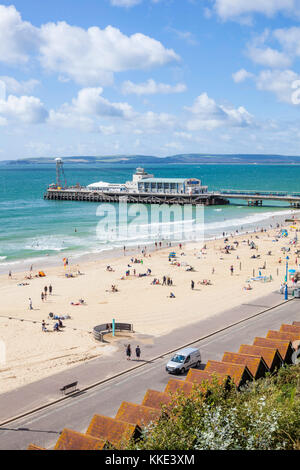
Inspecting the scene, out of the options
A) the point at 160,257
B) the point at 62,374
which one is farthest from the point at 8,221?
the point at 62,374

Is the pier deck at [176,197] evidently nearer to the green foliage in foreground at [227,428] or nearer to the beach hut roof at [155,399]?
the beach hut roof at [155,399]

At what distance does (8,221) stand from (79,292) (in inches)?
1915

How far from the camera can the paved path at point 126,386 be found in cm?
1653

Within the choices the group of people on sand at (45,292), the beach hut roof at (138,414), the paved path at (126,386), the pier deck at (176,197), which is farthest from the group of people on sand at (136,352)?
the pier deck at (176,197)

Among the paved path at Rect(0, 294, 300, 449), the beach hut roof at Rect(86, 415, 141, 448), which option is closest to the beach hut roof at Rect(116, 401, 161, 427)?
the beach hut roof at Rect(86, 415, 141, 448)

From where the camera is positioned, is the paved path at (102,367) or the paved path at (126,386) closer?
the paved path at (126,386)

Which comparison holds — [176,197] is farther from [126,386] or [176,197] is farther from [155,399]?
[155,399]

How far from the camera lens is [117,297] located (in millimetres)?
36719

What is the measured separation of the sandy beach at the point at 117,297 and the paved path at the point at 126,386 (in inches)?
80.3

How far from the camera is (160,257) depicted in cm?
5409

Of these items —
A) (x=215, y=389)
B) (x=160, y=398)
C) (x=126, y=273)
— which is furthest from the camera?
(x=126, y=273)

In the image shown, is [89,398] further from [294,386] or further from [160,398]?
[294,386]

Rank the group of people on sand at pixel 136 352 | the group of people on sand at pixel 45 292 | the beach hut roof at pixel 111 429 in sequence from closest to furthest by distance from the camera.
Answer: the beach hut roof at pixel 111 429, the group of people on sand at pixel 136 352, the group of people on sand at pixel 45 292

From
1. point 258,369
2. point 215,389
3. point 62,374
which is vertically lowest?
point 62,374
